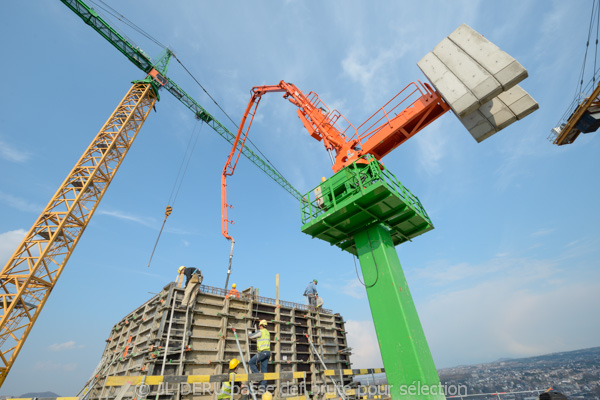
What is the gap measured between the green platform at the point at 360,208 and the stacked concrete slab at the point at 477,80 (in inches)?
121

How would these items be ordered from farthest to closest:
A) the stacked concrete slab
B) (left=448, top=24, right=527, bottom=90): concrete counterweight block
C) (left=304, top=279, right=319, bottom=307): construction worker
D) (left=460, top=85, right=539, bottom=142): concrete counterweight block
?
(left=304, top=279, right=319, bottom=307): construction worker, (left=460, top=85, right=539, bottom=142): concrete counterweight block, the stacked concrete slab, (left=448, top=24, right=527, bottom=90): concrete counterweight block

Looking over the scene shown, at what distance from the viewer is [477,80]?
7488 mm

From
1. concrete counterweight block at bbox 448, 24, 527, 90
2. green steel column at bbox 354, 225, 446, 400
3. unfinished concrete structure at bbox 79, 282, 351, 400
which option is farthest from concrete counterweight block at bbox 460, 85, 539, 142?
unfinished concrete structure at bbox 79, 282, 351, 400

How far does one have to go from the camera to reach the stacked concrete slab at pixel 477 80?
23.6ft

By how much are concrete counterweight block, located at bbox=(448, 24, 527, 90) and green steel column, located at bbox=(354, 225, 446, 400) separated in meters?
5.63

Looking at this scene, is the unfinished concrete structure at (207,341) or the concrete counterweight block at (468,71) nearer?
the concrete counterweight block at (468,71)

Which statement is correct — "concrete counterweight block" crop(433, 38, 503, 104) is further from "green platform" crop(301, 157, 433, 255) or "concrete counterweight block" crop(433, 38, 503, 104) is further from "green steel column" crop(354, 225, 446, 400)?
"green steel column" crop(354, 225, 446, 400)

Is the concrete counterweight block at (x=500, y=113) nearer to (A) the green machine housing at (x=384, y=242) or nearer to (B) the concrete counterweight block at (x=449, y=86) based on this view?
(B) the concrete counterweight block at (x=449, y=86)

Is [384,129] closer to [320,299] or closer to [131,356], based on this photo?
[320,299]

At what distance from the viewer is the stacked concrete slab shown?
7184 mm

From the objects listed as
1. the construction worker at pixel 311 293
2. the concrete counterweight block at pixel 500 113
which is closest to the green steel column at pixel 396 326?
the concrete counterweight block at pixel 500 113

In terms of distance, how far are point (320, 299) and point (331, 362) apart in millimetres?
3208

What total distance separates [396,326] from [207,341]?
23.4ft

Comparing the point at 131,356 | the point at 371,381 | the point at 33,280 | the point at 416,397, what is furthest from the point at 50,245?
the point at 416,397
